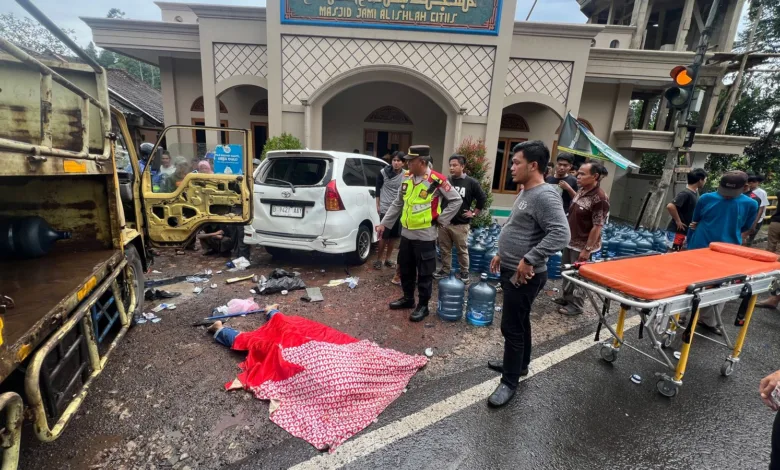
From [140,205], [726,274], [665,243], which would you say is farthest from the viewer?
[665,243]

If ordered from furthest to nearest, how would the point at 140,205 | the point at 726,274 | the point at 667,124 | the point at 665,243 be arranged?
the point at 667,124 → the point at 665,243 → the point at 140,205 → the point at 726,274

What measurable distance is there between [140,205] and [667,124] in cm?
1871

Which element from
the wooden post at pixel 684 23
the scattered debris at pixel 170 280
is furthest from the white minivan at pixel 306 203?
the wooden post at pixel 684 23

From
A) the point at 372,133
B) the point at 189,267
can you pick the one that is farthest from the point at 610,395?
the point at 372,133

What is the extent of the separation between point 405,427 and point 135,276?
3047 mm

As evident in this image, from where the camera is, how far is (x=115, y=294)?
2.87 metres

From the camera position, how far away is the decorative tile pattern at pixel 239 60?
9438 mm

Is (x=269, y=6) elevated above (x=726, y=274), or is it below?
above

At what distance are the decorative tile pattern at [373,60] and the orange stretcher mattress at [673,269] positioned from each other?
277 inches

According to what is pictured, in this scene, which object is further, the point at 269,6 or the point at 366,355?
the point at 269,6

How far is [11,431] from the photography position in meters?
1.45

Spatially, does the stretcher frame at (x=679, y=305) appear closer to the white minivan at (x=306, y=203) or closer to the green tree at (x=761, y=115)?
the white minivan at (x=306, y=203)

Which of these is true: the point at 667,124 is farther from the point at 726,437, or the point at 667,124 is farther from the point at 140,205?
the point at 140,205

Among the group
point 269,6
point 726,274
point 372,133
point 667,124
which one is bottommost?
point 726,274
